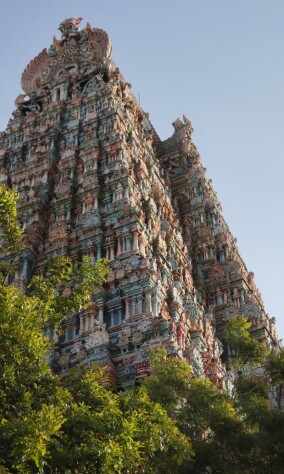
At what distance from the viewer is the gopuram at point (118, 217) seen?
54.9ft

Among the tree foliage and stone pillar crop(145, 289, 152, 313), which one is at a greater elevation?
stone pillar crop(145, 289, 152, 313)

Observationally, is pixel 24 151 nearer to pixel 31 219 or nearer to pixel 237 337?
pixel 31 219

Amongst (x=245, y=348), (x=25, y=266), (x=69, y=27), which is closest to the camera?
(x=245, y=348)

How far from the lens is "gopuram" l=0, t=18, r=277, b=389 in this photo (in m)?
16.7

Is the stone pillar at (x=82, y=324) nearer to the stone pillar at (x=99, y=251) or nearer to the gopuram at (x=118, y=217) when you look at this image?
the gopuram at (x=118, y=217)

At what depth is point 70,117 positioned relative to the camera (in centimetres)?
2716

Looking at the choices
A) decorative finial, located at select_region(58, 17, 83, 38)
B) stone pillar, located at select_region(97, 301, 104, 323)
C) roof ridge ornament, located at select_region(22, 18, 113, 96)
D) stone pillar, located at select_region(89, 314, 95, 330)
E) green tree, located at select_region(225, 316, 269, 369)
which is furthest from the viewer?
decorative finial, located at select_region(58, 17, 83, 38)

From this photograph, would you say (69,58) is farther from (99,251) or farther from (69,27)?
(99,251)

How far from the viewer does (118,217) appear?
65.3 feet

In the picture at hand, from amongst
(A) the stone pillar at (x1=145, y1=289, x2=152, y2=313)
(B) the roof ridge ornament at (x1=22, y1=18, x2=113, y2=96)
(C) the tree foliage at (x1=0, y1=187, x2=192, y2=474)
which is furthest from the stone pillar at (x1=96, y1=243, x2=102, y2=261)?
(B) the roof ridge ornament at (x1=22, y1=18, x2=113, y2=96)

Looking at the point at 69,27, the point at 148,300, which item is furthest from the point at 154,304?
the point at 69,27

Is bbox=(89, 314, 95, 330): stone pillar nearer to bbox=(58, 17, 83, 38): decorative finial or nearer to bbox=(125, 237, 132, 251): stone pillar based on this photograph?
bbox=(125, 237, 132, 251): stone pillar

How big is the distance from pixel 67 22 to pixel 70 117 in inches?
384

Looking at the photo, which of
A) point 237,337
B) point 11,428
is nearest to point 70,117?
point 237,337
